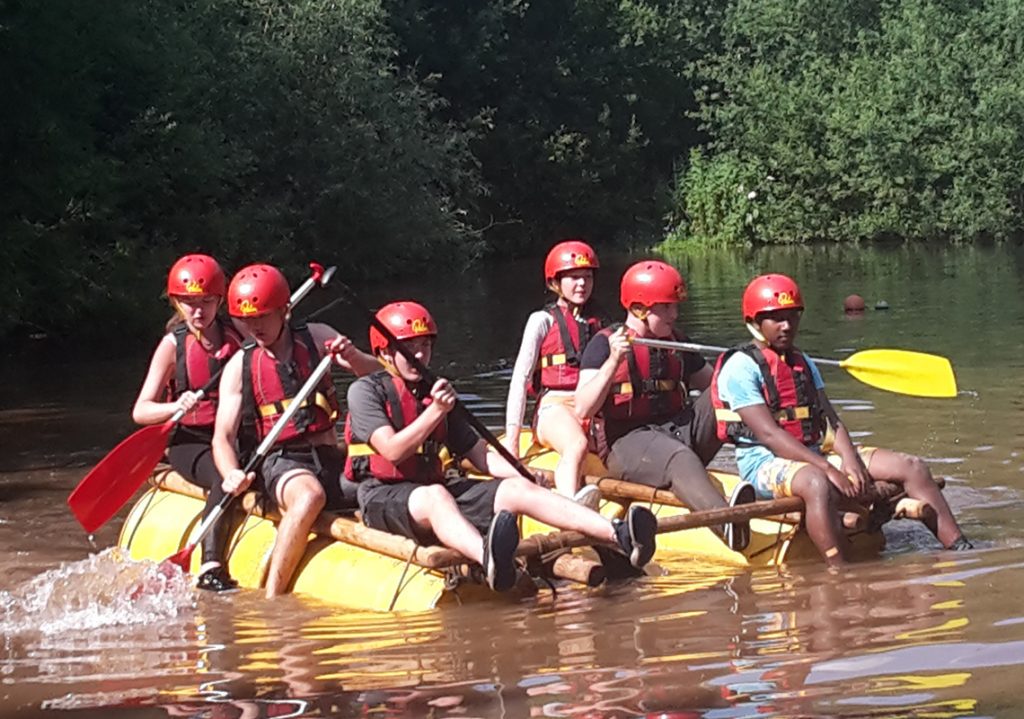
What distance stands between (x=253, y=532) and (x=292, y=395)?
27.2 inches

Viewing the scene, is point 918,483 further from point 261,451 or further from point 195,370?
point 195,370

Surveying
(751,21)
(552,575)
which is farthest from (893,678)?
(751,21)

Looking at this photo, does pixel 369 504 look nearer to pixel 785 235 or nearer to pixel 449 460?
pixel 449 460

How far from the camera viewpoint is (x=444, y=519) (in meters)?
6.70

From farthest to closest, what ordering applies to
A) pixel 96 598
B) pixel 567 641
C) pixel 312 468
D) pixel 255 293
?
pixel 312 468 < pixel 255 293 < pixel 96 598 < pixel 567 641

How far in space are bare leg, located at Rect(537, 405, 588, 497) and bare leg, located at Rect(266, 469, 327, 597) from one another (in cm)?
126

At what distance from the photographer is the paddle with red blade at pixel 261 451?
7.53 metres

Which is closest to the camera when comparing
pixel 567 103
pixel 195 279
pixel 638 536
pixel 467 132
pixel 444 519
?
pixel 638 536

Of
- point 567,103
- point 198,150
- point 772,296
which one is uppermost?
point 567,103

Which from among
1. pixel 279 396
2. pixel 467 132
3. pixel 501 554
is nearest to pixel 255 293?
pixel 279 396

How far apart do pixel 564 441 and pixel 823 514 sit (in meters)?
1.57

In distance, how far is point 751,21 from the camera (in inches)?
1772

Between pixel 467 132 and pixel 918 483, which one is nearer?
pixel 918 483

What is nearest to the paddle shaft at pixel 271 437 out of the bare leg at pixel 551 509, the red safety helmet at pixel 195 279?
the red safety helmet at pixel 195 279
